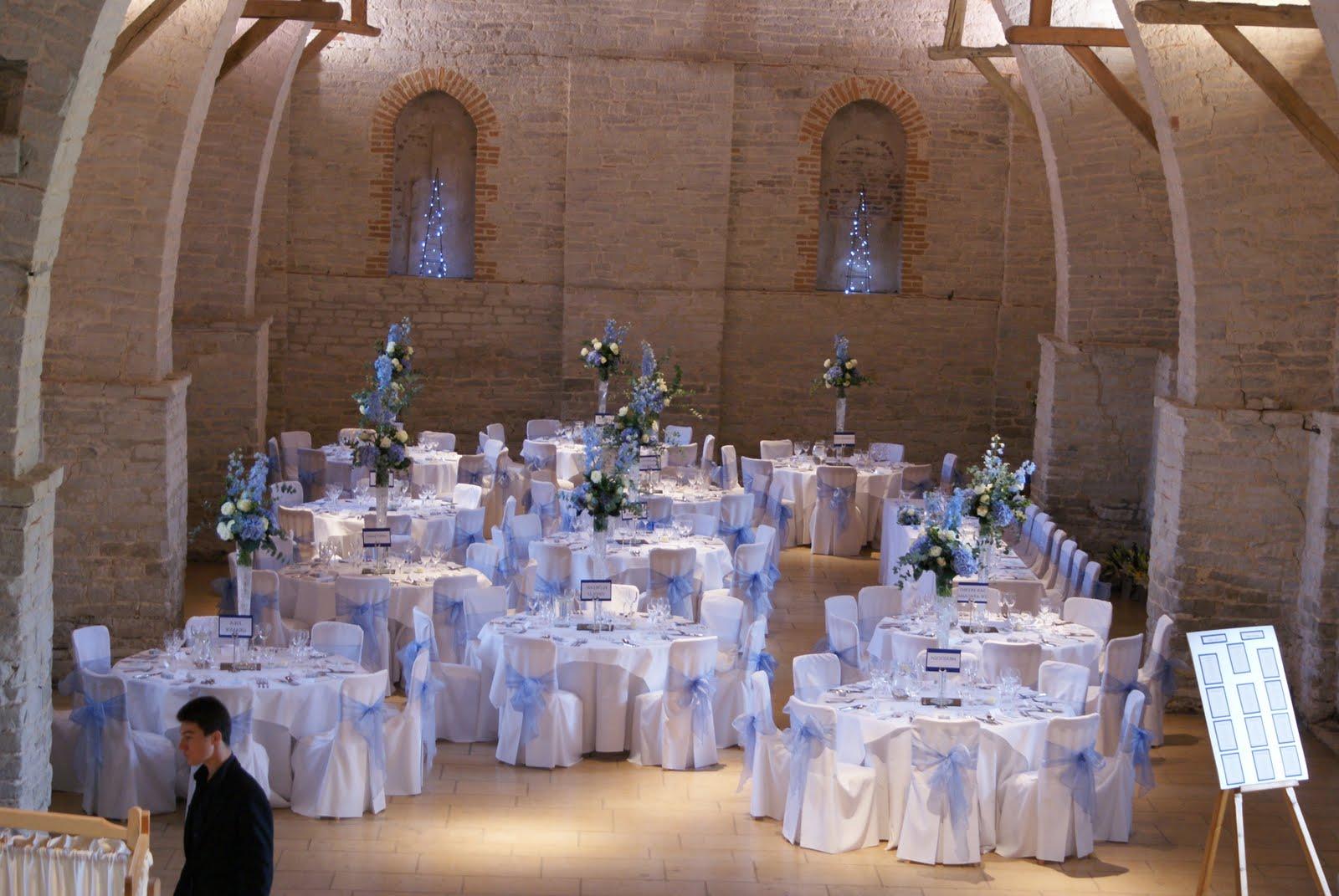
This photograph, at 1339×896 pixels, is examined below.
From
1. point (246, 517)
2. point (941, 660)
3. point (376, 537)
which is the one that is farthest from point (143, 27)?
point (941, 660)

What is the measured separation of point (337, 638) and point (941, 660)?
10.7 ft

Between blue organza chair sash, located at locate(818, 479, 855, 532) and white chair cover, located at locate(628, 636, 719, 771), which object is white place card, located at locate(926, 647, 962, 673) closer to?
white chair cover, located at locate(628, 636, 719, 771)

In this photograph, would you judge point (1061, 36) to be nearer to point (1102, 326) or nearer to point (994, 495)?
point (1102, 326)

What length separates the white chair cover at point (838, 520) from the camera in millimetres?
15188

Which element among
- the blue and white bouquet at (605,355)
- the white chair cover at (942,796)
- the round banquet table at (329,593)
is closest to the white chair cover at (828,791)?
the white chair cover at (942,796)

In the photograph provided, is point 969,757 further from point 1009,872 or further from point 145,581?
point 145,581

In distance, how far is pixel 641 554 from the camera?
A: 37.7 ft

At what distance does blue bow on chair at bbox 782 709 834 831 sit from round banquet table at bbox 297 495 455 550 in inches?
177

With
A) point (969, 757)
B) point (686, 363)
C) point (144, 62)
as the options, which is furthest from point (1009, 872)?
point (686, 363)

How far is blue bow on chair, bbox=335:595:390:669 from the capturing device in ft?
34.0

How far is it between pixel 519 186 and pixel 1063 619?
9.28 meters

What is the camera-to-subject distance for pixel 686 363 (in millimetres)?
17672

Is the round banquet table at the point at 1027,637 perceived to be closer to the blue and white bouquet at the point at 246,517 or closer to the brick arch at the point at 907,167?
the blue and white bouquet at the point at 246,517

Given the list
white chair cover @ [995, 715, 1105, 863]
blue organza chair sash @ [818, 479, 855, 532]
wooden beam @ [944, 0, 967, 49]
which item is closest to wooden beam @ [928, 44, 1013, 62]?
wooden beam @ [944, 0, 967, 49]
